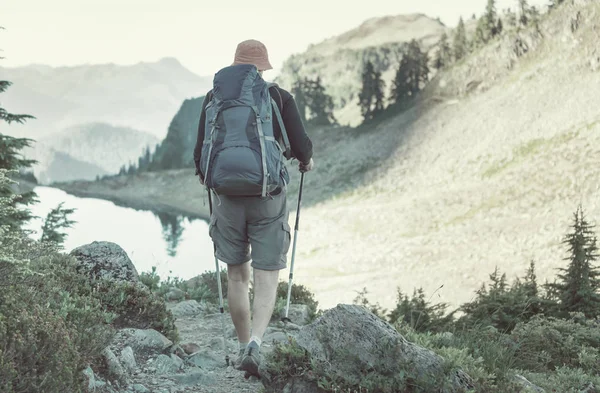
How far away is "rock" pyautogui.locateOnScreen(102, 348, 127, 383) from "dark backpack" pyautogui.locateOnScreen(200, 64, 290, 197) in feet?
5.46

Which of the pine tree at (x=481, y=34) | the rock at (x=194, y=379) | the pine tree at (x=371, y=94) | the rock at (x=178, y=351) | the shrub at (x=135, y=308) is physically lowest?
the rock at (x=194, y=379)

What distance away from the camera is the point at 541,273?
32844mm

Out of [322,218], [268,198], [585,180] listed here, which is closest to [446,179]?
[322,218]

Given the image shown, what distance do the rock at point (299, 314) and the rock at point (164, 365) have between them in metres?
3.39

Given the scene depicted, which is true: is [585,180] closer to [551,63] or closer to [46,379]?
[551,63]

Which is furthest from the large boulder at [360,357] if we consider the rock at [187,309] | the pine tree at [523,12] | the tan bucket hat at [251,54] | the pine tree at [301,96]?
the pine tree at [301,96]

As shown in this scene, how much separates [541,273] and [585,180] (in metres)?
15.5

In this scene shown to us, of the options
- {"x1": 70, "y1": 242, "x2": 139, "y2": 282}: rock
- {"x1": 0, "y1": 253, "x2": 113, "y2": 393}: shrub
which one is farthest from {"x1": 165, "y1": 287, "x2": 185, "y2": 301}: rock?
{"x1": 0, "y1": 253, "x2": 113, "y2": 393}: shrub

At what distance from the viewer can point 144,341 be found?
6.28 m

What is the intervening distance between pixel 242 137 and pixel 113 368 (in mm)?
2216

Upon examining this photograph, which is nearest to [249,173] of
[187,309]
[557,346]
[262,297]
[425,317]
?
[262,297]

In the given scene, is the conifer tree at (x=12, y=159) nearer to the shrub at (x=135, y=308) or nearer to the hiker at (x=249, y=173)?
the shrub at (x=135, y=308)

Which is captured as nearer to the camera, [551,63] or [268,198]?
[268,198]

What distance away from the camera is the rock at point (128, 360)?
5.68 metres
